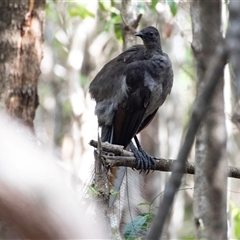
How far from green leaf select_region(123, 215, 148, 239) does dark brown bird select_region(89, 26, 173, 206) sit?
199 centimetres

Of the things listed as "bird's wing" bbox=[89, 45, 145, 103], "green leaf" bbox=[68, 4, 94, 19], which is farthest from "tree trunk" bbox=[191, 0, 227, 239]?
"green leaf" bbox=[68, 4, 94, 19]

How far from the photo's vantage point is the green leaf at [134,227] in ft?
12.2

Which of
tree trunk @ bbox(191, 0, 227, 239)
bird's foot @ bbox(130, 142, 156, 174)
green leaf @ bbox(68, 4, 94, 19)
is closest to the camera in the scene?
tree trunk @ bbox(191, 0, 227, 239)

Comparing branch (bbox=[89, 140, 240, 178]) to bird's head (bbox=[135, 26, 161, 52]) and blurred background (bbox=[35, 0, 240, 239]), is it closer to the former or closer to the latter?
bird's head (bbox=[135, 26, 161, 52])

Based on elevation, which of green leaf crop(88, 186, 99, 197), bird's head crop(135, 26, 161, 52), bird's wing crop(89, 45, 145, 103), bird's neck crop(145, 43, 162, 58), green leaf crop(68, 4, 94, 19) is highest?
green leaf crop(68, 4, 94, 19)

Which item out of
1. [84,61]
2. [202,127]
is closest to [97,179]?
[202,127]

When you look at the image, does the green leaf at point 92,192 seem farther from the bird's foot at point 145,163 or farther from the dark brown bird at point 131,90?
the dark brown bird at point 131,90

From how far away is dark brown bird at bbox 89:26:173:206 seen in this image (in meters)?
5.95

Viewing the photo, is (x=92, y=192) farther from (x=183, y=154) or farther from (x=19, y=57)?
(x=19, y=57)

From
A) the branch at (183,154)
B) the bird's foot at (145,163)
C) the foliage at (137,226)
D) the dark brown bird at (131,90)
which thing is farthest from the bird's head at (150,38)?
the branch at (183,154)

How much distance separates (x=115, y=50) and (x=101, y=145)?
1036 centimetres

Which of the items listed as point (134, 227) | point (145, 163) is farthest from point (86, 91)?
point (134, 227)

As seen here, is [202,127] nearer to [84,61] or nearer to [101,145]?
[101,145]

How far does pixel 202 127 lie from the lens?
2758 mm
